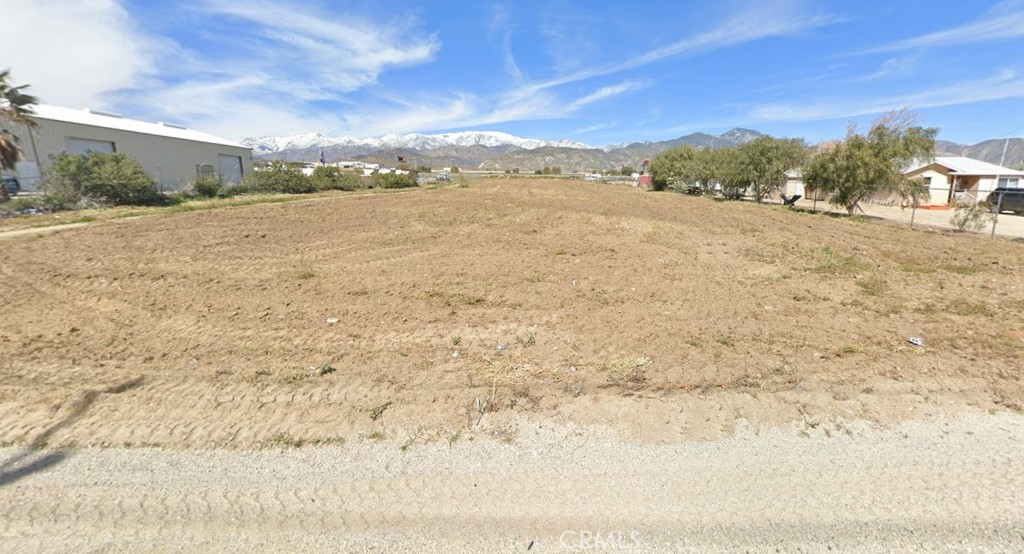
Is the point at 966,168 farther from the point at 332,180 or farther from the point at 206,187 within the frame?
the point at 206,187

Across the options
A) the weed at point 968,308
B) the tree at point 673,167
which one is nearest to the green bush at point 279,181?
the weed at point 968,308

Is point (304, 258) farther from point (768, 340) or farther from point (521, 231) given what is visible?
→ point (768, 340)

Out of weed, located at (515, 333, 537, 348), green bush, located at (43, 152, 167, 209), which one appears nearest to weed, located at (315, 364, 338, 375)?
weed, located at (515, 333, 537, 348)

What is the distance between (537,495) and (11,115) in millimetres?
35524

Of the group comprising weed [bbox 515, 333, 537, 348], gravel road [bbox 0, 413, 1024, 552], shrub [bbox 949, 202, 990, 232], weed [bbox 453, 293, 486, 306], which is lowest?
gravel road [bbox 0, 413, 1024, 552]

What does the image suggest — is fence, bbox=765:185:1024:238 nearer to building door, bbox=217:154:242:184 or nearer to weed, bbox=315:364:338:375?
weed, bbox=315:364:338:375

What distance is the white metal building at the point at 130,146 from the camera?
27266 mm

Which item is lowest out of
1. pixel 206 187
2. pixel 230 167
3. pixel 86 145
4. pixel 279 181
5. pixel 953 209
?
pixel 953 209

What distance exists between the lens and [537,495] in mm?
3002

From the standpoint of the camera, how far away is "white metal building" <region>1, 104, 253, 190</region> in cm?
2727

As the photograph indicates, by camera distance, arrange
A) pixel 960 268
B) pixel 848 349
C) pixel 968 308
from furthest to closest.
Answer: pixel 960 268 → pixel 968 308 → pixel 848 349

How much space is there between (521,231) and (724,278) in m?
8.02

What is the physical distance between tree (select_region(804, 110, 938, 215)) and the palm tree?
43495 mm

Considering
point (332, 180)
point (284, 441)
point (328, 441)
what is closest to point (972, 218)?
point (328, 441)
